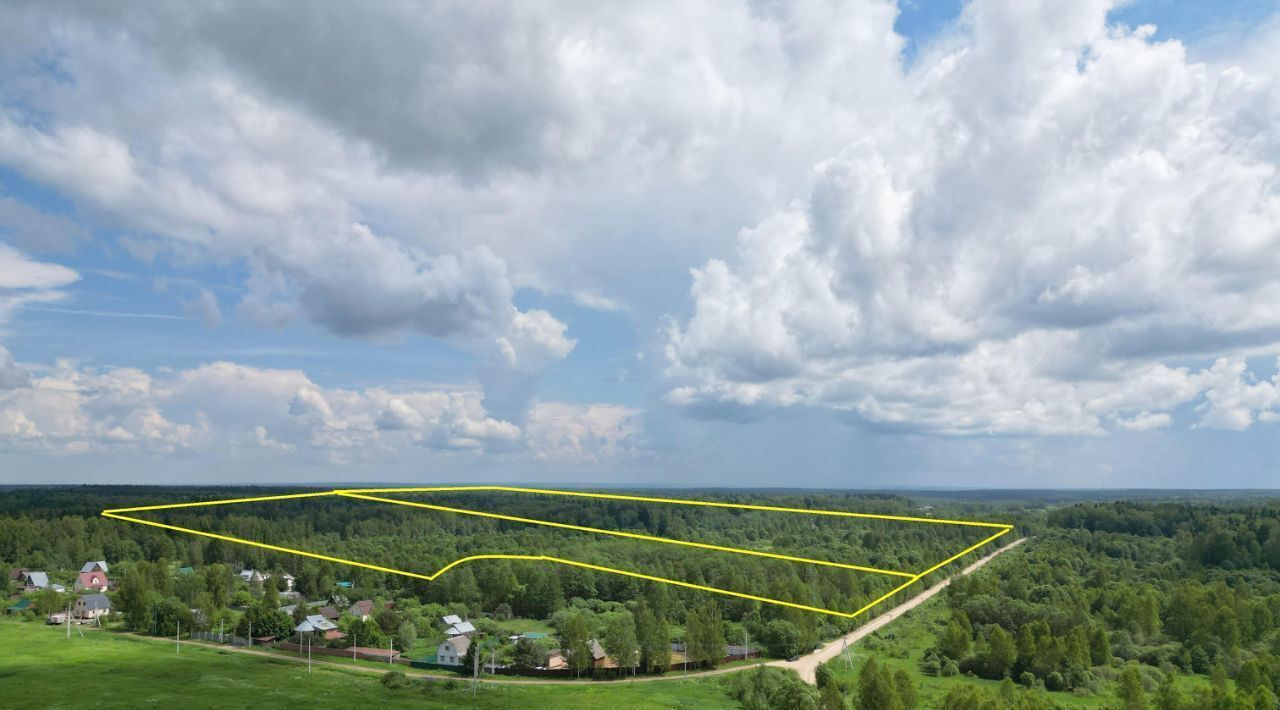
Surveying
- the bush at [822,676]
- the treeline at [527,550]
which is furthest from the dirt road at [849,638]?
the treeline at [527,550]

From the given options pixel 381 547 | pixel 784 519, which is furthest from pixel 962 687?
pixel 784 519

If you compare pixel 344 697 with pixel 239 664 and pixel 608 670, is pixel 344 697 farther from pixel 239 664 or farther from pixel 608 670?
pixel 608 670

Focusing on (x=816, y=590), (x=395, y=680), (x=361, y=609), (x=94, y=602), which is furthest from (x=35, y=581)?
(x=816, y=590)

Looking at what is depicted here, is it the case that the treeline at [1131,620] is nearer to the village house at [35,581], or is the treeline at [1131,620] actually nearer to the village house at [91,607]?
the village house at [91,607]

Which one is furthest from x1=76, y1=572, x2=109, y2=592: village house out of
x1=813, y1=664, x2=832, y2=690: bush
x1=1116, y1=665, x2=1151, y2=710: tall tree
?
x1=1116, y1=665, x2=1151, y2=710: tall tree

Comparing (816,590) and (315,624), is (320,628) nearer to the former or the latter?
(315,624)

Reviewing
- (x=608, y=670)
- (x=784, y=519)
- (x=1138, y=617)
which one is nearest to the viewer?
→ (x=608, y=670)
